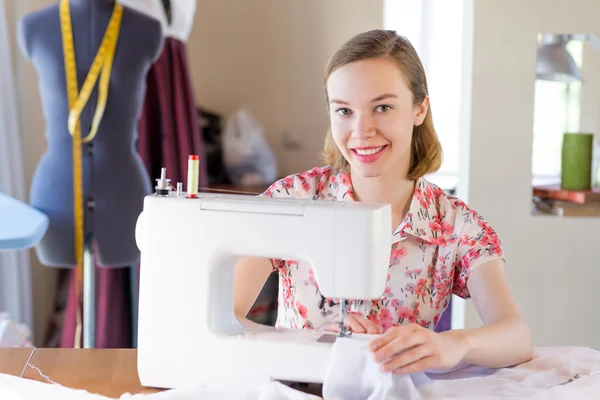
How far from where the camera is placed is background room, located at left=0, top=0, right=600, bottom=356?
293cm

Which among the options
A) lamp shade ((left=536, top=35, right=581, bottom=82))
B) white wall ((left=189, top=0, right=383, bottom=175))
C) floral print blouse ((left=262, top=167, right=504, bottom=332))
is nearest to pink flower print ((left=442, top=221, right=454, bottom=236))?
floral print blouse ((left=262, top=167, right=504, bottom=332))

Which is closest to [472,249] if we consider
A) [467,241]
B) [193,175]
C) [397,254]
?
[467,241]

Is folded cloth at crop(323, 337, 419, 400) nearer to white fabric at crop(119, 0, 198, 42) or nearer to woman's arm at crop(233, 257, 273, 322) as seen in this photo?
woman's arm at crop(233, 257, 273, 322)

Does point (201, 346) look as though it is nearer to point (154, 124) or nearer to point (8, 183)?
point (154, 124)

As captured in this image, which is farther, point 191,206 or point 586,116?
point 586,116

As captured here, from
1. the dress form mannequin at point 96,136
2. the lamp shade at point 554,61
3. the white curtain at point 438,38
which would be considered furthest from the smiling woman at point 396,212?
the white curtain at point 438,38

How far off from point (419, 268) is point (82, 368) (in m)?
0.71

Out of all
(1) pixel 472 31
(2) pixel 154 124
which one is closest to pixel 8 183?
(2) pixel 154 124

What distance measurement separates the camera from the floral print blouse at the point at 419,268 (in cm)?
172

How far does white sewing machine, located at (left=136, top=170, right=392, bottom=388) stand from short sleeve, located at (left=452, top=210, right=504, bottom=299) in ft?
1.45

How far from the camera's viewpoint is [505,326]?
1.53m

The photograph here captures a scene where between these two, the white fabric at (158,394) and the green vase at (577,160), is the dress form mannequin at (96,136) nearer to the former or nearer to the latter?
the white fabric at (158,394)

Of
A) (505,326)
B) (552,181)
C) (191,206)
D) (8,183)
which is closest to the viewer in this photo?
(191,206)

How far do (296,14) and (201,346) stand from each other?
111 inches
